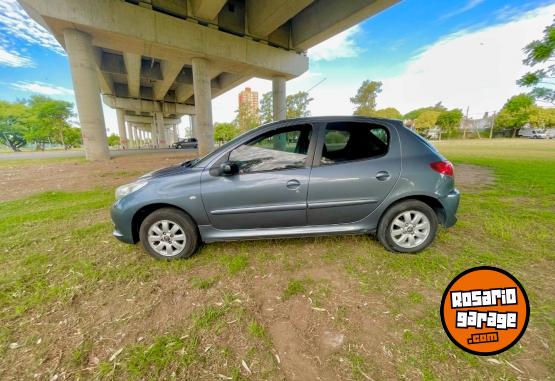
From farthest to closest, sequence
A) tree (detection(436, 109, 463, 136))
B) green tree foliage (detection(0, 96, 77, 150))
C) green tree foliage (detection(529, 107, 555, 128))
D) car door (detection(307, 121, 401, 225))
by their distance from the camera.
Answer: tree (detection(436, 109, 463, 136))
green tree foliage (detection(529, 107, 555, 128))
green tree foliage (detection(0, 96, 77, 150))
car door (detection(307, 121, 401, 225))

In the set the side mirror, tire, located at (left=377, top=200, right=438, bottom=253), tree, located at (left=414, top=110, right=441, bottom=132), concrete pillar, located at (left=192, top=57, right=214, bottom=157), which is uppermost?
tree, located at (left=414, top=110, right=441, bottom=132)

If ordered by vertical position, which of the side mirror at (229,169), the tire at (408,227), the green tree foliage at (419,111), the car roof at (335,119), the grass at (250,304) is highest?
the green tree foliage at (419,111)

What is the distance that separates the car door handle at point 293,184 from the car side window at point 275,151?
186 mm

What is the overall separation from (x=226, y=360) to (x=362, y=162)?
92.5 inches

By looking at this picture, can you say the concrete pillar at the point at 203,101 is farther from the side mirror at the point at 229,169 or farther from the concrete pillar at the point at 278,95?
the side mirror at the point at 229,169

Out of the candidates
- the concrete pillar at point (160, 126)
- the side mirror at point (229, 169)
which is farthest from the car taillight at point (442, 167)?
the concrete pillar at point (160, 126)

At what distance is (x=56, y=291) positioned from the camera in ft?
7.52

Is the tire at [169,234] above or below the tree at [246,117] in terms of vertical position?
below

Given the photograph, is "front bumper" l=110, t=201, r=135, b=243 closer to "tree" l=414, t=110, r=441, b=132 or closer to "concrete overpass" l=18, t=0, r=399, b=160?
"concrete overpass" l=18, t=0, r=399, b=160

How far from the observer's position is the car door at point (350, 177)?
268 cm

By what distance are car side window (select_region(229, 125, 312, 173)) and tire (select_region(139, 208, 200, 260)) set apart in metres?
0.94

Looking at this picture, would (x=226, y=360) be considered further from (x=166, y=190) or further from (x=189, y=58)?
(x=189, y=58)

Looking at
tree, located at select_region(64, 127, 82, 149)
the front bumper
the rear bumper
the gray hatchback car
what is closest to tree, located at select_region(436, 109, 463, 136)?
the rear bumper

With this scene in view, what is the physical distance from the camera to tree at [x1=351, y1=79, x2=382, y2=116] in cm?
3275
